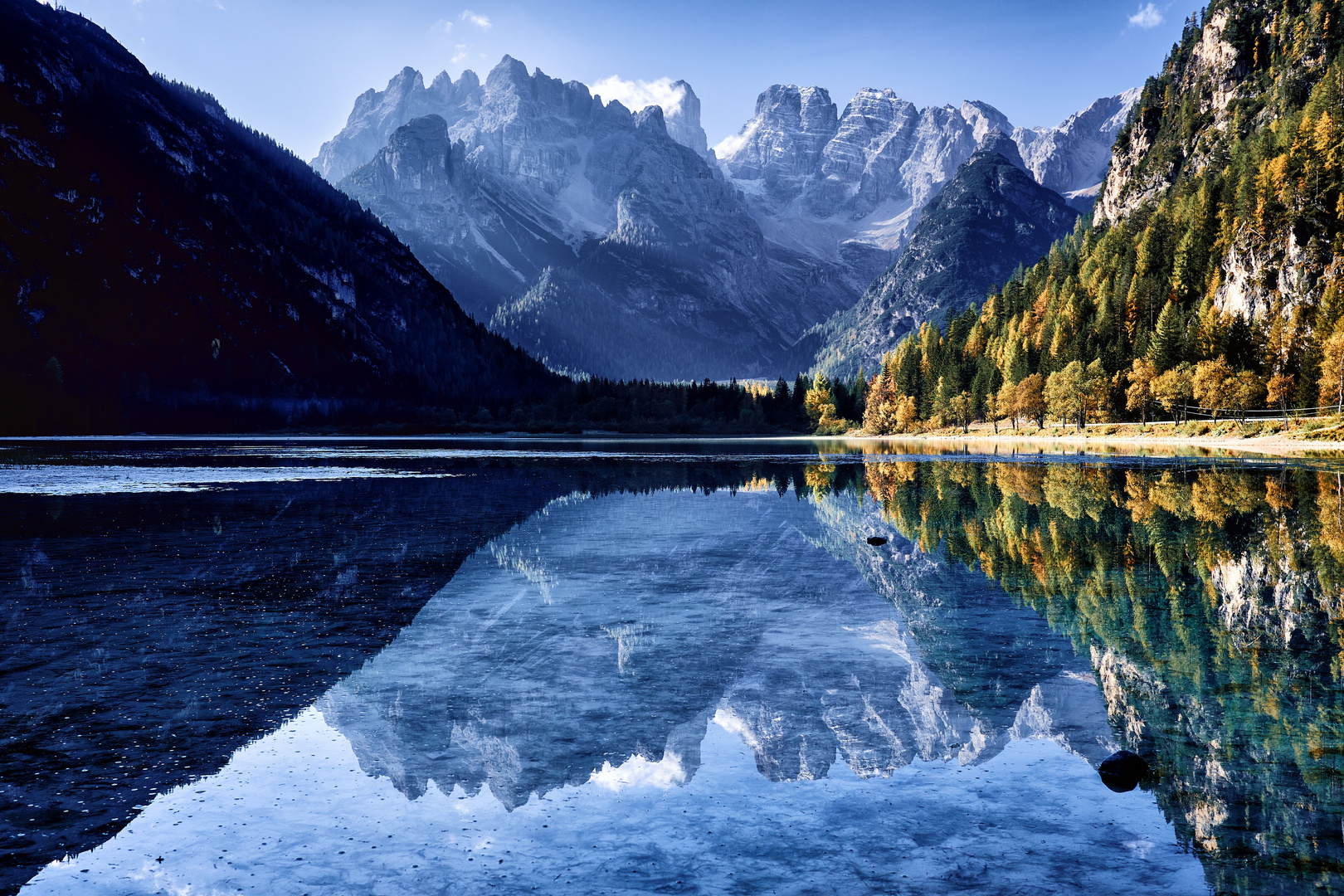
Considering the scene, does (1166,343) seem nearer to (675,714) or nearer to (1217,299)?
(1217,299)

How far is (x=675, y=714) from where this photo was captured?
1295 centimetres

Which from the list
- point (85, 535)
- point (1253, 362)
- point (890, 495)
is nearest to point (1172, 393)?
point (1253, 362)

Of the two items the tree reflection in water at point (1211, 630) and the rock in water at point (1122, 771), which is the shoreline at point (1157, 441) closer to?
the tree reflection in water at point (1211, 630)

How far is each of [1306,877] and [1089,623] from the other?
10831 millimetres

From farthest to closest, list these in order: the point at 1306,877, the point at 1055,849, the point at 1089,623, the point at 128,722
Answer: the point at 1089,623 → the point at 128,722 → the point at 1055,849 → the point at 1306,877

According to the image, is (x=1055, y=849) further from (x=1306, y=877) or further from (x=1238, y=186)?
(x=1238, y=186)

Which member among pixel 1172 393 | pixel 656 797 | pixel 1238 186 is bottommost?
pixel 656 797

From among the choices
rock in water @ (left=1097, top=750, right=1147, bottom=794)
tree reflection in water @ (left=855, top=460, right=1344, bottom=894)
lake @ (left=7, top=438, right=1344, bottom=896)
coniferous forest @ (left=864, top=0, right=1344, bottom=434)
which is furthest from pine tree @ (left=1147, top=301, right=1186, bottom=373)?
rock in water @ (left=1097, top=750, right=1147, bottom=794)

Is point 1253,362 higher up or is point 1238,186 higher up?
point 1238,186

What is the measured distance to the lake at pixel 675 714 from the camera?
27.8 feet

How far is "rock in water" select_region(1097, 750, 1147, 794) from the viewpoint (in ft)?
33.2

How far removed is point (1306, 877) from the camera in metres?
7.79

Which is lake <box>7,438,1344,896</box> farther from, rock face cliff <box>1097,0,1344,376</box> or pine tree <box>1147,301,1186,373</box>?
pine tree <box>1147,301,1186,373</box>

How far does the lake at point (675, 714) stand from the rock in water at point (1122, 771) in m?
0.14
